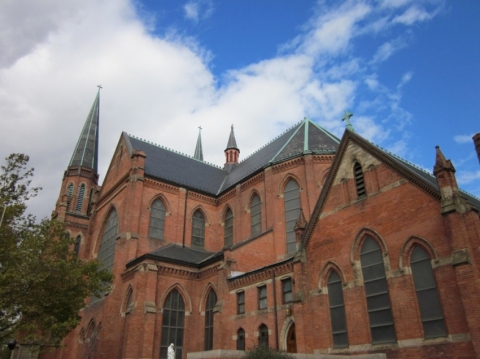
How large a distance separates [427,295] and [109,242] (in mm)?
24743

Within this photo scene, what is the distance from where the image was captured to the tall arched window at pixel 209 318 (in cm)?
2622

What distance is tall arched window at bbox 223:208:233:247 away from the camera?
110ft

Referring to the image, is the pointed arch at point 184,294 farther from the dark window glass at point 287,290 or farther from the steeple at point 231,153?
the steeple at point 231,153

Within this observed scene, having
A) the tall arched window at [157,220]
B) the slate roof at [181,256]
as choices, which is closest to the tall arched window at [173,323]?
the slate roof at [181,256]

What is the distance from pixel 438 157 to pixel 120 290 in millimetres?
21107

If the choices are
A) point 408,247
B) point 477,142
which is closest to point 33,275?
point 408,247

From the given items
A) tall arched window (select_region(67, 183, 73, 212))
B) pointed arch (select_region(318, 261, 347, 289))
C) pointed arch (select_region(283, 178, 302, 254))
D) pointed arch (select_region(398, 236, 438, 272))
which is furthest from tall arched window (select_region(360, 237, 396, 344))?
tall arched window (select_region(67, 183, 73, 212))

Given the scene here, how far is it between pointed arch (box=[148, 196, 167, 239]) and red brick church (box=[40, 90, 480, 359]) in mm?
102

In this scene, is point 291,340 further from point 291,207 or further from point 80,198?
point 80,198

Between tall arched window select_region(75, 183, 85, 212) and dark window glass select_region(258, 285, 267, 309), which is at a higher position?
tall arched window select_region(75, 183, 85, 212)

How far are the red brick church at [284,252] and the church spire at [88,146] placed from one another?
9.59ft

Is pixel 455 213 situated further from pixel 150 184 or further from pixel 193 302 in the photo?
pixel 150 184

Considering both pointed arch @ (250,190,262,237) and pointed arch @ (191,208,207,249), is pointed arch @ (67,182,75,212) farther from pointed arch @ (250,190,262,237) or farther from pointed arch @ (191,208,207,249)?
pointed arch @ (250,190,262,237)

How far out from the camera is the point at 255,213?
104 ft
